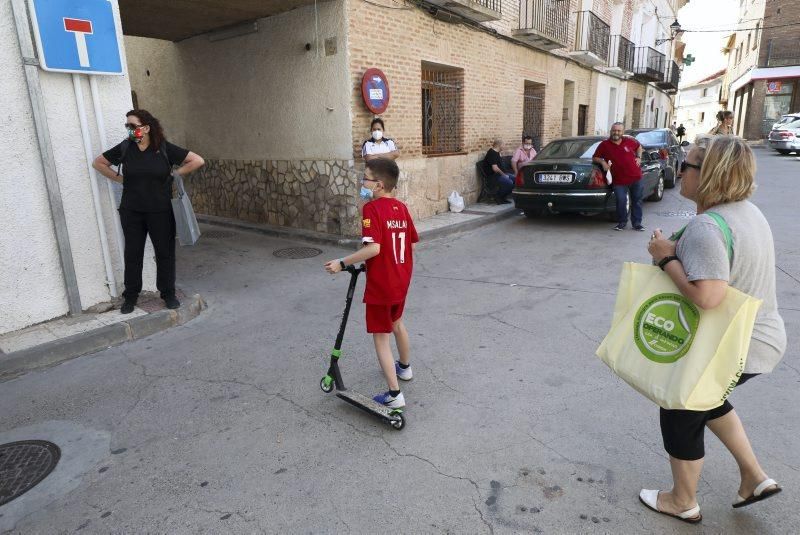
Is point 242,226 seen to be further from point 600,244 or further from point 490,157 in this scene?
point 600,244

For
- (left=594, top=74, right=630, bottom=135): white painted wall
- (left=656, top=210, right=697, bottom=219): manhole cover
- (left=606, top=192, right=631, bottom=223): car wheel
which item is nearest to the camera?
(left=606, top=192, right=631, bottom=223): car wheel

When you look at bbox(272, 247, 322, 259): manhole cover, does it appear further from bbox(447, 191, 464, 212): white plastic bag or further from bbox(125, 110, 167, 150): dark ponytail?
bbox(447, 191, 464, 212): white plastic bag

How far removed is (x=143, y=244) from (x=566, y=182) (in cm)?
650

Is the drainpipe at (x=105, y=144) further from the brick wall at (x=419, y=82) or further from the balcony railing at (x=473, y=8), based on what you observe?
the balcony railing at (x=473, y=8)

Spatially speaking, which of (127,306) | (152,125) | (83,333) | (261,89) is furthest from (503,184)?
(83,333)

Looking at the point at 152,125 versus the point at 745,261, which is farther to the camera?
the point at 152,125

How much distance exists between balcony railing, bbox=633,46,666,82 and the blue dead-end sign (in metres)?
22.3

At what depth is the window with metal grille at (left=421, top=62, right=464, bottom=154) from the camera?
10.2 meters

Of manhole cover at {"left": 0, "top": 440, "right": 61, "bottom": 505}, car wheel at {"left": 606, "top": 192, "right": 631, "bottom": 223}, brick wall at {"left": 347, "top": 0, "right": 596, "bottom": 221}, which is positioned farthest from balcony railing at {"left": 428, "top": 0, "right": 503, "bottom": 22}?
manhole cover at {"left": 0, "top": 440, "right": 61, "bottom": 505}

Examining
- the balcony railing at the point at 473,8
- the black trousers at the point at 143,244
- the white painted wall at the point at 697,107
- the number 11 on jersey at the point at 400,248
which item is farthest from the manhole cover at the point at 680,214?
the white painted wall at the point at 697,107

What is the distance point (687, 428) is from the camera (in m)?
2.08

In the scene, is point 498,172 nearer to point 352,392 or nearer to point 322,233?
point 322,233

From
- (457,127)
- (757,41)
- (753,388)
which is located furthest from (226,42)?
(757,41)

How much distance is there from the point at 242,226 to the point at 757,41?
37234mm
